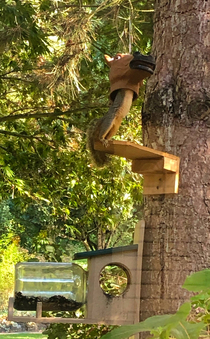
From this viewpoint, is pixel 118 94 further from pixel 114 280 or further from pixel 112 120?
pixel 114 280

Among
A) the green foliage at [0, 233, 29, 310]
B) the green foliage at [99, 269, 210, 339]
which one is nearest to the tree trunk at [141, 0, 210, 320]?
the green foliage at [99, 269, 210, 339]

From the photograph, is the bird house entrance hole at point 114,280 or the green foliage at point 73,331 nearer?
the bird house entrance hole at point 114,280

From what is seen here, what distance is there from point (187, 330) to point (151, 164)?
785mm

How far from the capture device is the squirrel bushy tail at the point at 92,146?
3.52ft

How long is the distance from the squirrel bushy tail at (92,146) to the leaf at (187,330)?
0.79 meters

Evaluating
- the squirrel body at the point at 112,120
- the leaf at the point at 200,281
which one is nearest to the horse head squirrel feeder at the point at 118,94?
the squirrel body at the point at 112,120

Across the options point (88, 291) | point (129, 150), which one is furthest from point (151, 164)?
point (88, 291)

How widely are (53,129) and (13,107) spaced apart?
34 centimetres

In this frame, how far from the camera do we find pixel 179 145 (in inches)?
42.2

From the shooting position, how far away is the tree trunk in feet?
3.37

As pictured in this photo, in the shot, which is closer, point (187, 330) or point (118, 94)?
point (187, 330)

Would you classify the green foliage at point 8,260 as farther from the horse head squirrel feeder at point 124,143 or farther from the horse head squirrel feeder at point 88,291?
the horse head squirrel feeder at point 124,143

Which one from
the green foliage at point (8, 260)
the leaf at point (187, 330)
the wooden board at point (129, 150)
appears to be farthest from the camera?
the green foliage at point (8, 260)

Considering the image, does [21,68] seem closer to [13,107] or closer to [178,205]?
[13,107]
